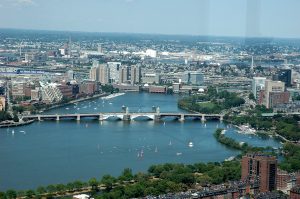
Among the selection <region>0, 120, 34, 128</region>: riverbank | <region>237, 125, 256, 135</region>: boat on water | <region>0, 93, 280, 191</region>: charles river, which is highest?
<region>0, 93, 280, 191</region>: charles river

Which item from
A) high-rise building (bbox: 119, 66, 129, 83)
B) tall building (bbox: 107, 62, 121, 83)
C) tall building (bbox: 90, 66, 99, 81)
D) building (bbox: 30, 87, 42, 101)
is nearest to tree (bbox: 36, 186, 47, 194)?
building (bbox: 30, 87, 42, 101)

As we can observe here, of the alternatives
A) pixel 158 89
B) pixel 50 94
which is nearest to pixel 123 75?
pixel 158 89

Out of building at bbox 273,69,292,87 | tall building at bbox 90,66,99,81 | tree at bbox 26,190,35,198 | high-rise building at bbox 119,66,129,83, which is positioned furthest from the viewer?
high-rise building at bbox 119,66,129,83

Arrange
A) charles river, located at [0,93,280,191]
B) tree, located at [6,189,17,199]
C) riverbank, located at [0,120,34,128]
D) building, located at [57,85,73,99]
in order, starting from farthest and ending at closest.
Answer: building, located at [57,85,73,99] < riverbank, located at [0,120,34,128] < charles river, located at [0,93,280,191] < tree, located at [6,189,17,199]

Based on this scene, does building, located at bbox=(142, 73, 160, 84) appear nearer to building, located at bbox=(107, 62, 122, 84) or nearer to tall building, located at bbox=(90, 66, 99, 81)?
building, located at bbox=(107, 62, 122, 84)

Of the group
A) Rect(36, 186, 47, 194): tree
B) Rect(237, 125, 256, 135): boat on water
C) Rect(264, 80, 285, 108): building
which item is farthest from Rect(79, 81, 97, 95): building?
Rect(36, 186, 47, 194): tree

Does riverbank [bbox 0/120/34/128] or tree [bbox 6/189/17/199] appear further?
riverbank [bbox 0/120/34/128]

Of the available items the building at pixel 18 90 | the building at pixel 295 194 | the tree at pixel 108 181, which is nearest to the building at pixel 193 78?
the building at pixel 18 90

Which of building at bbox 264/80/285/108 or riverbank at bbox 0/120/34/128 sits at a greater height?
building at bbox 264/80/285/108
